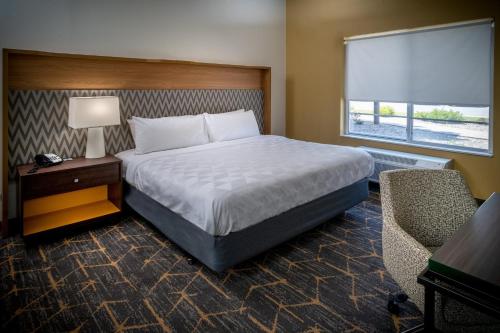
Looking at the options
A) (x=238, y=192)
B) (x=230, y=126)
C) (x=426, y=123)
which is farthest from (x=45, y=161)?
(x=426, y=123)

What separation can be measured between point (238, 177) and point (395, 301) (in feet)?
4.66

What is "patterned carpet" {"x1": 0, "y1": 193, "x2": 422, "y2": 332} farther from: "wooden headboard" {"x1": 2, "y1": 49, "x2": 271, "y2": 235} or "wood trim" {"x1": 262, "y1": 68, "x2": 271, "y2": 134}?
"wood trim" {"x1": 262, "y1": 68, "x2": 271, "y2": 134}

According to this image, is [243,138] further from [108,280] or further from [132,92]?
[108,280]

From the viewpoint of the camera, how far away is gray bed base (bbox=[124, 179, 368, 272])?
2.46 meters

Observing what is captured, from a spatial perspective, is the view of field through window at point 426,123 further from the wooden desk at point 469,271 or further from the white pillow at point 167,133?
the wooden desk at point 469,271

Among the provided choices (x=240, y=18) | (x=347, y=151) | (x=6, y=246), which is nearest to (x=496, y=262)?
(x=347, y=151)

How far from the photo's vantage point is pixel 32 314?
7.02ft

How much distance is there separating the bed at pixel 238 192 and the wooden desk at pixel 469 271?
137 centimetres

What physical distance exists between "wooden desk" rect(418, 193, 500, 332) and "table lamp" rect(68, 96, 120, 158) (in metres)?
3.16

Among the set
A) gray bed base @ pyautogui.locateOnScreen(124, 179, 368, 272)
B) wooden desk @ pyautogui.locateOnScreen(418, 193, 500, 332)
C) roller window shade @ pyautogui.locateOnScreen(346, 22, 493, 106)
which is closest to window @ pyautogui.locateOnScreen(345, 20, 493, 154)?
roller window shade @ pyautogui.locateOnScreen(346, 22, 493, 106)

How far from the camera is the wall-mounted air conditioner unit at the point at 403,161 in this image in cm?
410

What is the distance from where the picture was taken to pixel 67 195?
3629 millimetres

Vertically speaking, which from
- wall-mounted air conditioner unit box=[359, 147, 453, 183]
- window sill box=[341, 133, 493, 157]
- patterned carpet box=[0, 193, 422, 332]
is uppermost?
window sill box=[341, 133, 493, 157]

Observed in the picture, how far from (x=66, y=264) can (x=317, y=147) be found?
9.14ft
